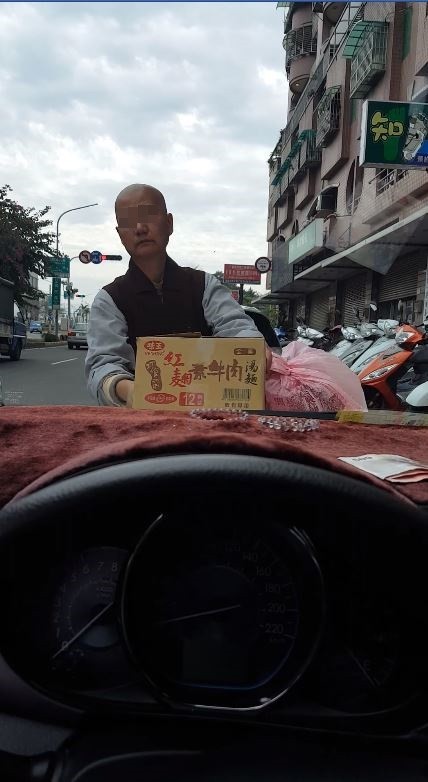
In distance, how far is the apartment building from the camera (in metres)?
3.08

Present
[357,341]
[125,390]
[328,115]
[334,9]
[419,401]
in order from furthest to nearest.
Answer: [328,115], [357,341], [419,401], [334,9], [125,390]

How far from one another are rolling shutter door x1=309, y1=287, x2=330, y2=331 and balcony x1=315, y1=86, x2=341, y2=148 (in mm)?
5665

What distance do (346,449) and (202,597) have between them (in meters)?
0.39

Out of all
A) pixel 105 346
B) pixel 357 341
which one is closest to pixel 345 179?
pixel 357 341

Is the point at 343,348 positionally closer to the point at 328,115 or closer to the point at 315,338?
the point at 315,338

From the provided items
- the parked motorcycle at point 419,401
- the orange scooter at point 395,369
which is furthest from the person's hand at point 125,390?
the orange scooter at point 395,369

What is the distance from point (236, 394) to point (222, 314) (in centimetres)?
55

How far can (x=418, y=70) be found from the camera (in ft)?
10.3

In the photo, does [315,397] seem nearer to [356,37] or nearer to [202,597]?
[202,597]

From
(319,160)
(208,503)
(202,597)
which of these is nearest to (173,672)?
(202,597)

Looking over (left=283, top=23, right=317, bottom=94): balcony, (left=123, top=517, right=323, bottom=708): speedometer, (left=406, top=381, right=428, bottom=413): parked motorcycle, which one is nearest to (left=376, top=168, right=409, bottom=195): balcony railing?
(left=283, top=23, right=317, bottom=94): balcony

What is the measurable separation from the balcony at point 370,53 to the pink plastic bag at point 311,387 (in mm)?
1724

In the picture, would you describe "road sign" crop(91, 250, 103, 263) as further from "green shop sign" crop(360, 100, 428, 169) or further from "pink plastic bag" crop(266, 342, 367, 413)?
"green shop sign" crop(360, 100, 428, 169)

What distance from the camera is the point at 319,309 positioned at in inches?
966
